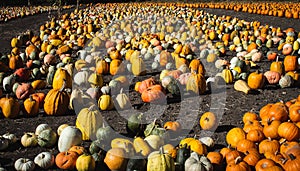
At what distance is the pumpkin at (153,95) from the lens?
676 cm

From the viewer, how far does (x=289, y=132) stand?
4.88 metres

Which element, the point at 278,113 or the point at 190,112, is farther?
the point at 190,112

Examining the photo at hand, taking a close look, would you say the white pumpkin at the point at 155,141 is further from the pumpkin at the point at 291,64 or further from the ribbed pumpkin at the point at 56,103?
the pumpkin at the point at 291,64

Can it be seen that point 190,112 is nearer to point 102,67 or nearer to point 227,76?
point 227,76

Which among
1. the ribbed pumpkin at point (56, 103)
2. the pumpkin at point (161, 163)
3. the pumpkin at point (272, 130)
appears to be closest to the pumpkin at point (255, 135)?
the pumpkin at point (272, 130)

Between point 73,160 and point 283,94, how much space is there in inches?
185

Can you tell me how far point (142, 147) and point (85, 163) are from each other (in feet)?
2.47

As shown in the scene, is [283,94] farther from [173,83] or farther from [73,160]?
[73,160]

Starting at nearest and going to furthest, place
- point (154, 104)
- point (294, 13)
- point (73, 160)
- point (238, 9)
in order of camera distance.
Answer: point (73, 160), point (154, 104), point (294, 13), point (238, 9)

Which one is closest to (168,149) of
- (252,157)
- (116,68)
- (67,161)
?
(252,157)

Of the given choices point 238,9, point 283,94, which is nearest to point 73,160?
point 283,94

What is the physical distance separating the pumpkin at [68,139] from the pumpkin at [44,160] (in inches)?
13.2

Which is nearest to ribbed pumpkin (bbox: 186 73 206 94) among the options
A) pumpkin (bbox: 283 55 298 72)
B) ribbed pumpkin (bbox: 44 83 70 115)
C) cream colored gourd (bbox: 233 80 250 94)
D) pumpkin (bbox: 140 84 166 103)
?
pumpkin (bbox: 140 84 166 103)

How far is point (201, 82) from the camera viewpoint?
7238 mm
